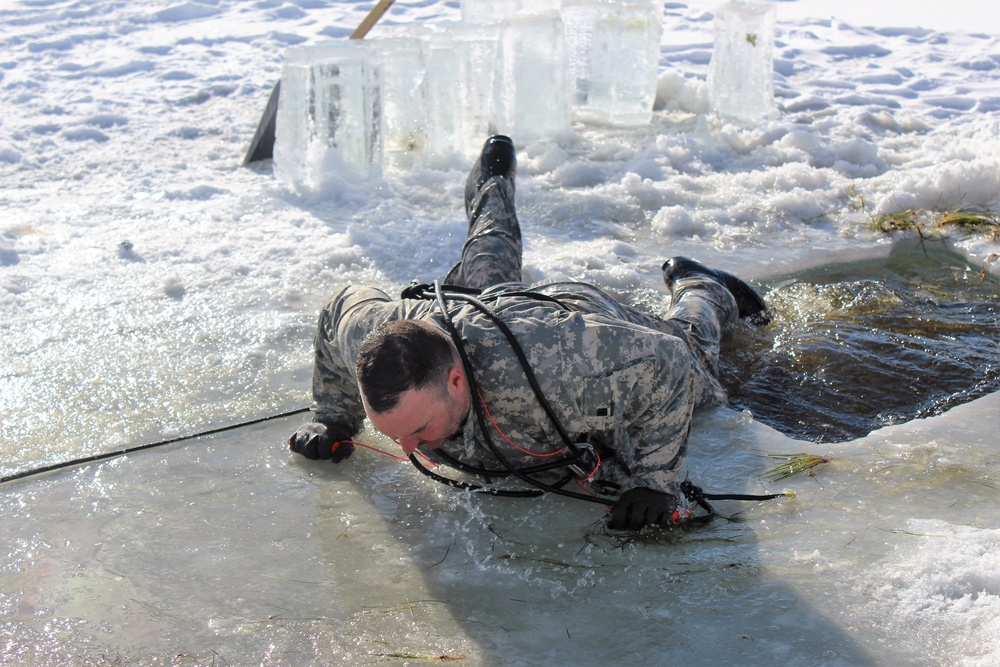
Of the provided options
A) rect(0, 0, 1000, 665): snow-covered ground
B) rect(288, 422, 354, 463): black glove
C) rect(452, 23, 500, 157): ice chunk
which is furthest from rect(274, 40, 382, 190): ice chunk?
rect(288, 422, 354, 463): black glove

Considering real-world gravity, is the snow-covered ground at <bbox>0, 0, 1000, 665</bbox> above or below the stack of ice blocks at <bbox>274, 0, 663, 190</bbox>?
below

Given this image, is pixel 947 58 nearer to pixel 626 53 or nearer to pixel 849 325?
pixel 626 53

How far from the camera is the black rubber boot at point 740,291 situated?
402 centimetres

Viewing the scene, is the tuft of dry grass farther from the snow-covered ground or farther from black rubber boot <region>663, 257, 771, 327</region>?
black rubber boot <region>663, 257, 771, 327</region>

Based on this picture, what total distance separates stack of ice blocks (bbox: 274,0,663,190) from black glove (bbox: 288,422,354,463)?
109 inches

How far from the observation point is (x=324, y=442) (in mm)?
3029

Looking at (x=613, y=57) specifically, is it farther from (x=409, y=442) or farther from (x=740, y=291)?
(x=409, y=442)

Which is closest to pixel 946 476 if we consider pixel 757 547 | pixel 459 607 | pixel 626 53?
pixel 757 547

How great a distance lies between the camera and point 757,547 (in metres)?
2.50

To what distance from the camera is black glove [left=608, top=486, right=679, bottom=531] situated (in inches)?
101

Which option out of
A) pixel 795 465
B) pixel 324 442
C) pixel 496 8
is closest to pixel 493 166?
pixel 324 442

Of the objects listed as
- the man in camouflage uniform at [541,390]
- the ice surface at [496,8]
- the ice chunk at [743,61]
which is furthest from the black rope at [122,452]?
the ice chunk at [743,61]

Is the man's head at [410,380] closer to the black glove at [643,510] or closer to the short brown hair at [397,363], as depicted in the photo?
the short brown hair at [397,363]

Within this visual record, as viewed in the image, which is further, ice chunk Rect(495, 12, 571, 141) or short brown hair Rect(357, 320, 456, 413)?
ice chunk Rect(495, 12, 571, 141)
